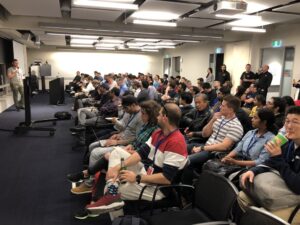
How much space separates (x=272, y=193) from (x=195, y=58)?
11.6 meters

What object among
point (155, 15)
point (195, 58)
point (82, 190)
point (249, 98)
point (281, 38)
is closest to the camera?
point (82, 190)

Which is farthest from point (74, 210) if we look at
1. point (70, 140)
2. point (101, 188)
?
point (70, 140)

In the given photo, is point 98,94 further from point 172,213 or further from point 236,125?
point 172,213

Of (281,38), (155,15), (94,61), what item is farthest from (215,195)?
(94,61)

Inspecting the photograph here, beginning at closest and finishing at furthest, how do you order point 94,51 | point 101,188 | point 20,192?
point 101,188 → point 20,192 → point 94,51

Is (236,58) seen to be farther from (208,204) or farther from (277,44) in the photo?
(208,204)

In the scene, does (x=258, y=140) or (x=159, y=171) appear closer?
(x=159, y=171)

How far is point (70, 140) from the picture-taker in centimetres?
524

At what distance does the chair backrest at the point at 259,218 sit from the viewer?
1.19 m

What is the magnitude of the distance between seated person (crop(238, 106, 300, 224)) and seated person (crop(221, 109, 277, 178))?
0.46 meters

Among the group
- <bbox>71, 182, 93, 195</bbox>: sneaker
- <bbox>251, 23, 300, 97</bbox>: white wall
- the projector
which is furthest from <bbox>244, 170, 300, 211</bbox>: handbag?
<bbox>251, 23, 300, 97</bbox>: white wall

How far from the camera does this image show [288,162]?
5.76ft

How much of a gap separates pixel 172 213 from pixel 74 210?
135 cm

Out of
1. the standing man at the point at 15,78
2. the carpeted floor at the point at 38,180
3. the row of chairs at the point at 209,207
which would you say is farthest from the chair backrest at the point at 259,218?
the standing man at the point at 15,78
